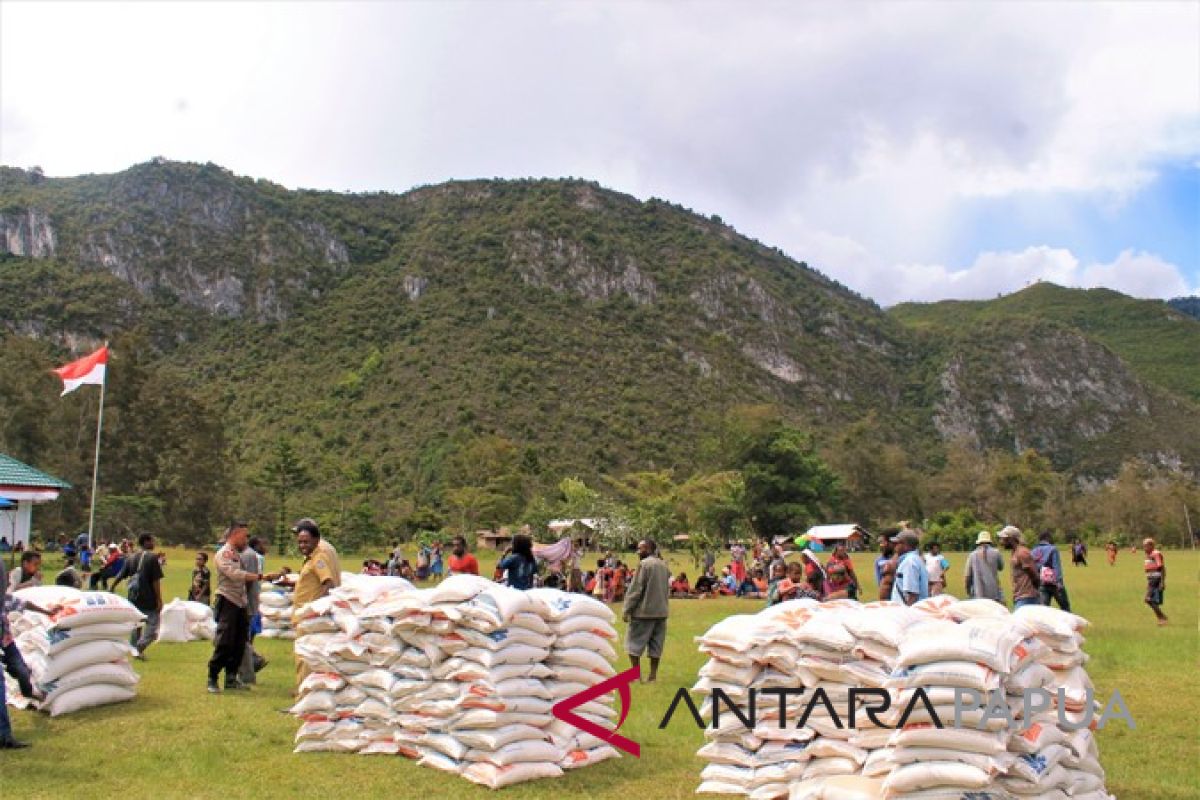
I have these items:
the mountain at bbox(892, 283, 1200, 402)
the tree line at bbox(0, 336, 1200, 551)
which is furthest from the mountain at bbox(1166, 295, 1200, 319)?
the tree line at bbox(0, 336, 1200, 551)

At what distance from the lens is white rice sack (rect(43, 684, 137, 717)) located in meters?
8.20

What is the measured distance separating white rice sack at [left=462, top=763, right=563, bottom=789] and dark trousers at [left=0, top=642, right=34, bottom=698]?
4.17 m

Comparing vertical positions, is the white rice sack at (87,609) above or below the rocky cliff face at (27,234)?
below

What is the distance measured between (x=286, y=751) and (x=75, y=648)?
105 inches

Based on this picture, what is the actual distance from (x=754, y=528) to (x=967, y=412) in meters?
79.1

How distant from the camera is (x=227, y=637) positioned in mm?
9125

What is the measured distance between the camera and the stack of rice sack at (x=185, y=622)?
1273 centimetres

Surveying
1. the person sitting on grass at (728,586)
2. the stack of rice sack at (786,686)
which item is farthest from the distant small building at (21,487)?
the stack of rice sack at (786,686)

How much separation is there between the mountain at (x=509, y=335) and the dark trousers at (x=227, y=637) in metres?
44.2

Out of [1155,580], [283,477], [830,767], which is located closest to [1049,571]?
[1155,580]

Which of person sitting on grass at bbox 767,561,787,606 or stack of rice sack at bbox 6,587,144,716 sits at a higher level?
person sitting on grass at bbox 767,561,787,606

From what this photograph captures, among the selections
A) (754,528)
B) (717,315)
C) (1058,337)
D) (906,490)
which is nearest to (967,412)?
(1058,337)

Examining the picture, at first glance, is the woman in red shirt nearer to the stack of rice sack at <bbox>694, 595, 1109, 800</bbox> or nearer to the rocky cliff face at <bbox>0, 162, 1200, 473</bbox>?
the stack of rice sack at <bbox>694, 595, 1109, 800</bbox>

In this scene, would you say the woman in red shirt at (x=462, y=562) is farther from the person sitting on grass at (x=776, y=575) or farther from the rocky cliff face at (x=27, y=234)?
the rocky cliff face at (x=27, y=234)
